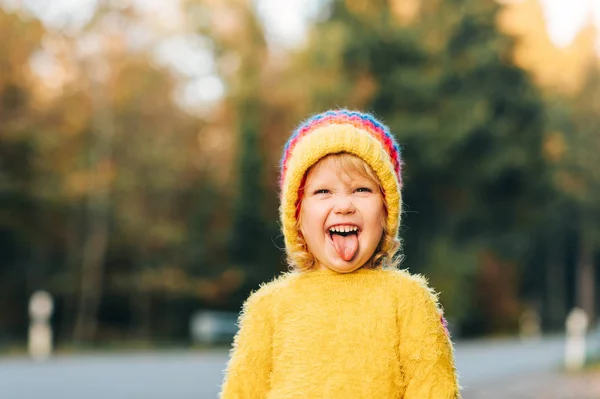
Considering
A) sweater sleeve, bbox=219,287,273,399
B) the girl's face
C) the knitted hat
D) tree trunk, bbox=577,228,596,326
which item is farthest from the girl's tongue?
tree trunk, bbox=577,228,596,326

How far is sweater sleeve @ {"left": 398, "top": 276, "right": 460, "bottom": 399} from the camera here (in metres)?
2.15

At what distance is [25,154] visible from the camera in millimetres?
18672

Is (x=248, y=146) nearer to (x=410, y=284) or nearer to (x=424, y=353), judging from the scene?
(x=410, y=284)

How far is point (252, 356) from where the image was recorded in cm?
226

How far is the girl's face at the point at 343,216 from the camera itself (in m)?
2.23

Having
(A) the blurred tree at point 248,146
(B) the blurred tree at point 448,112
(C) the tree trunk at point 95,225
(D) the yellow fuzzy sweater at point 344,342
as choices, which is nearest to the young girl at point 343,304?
(D) the yellow fuzzy sweater at point 344,342

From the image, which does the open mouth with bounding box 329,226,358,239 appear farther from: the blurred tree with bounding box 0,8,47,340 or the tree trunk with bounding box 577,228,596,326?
the tree trunk with bounding box 577,228,596,326

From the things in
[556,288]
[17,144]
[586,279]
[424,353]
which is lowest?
[424,353]

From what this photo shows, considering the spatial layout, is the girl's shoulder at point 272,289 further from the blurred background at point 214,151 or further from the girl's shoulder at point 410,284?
the blurred background at point 214,151

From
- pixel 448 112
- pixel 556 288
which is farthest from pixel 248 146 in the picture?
pixel 556 288

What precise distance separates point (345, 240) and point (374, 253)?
4.6 inches

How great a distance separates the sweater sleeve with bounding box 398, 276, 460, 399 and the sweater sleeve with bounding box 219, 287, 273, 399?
0.35 meters

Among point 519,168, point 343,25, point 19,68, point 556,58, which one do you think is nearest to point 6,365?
point 19,68

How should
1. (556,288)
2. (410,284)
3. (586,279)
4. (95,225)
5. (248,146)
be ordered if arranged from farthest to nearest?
(556,288) → (586,279) → (248,146) → (95,225) → (410,284)
